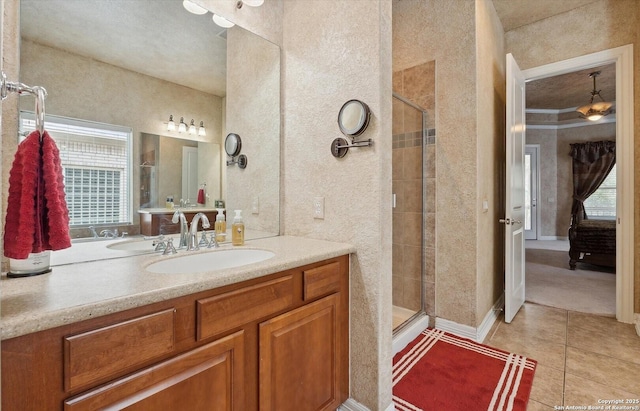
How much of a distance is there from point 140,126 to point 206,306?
37.7 inches

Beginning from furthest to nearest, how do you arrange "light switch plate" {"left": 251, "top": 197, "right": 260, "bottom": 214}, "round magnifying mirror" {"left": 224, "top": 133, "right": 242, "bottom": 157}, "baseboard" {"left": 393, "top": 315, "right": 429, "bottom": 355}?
"baseboard" {"left": 393, "top": 315, "right": 429, "bottom": 355}, "light switch plate" {"left": 251, "top": 197, "right": 260, "bottom": 214}, "round magnifying mirror" {"left": 224, "top": 133, "right": 242, "bottom": 157}

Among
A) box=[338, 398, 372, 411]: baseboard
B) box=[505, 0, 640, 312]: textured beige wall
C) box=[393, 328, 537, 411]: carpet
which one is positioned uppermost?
box=[505, 0, 640, 312]: textured beige wall

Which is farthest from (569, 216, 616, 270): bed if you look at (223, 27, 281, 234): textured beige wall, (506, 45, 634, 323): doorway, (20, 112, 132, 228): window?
(20, 112, 132, 228): window

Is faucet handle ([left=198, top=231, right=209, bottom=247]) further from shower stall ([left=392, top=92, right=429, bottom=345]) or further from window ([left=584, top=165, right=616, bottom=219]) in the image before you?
window ([left=584, top=165, right=616, bottom=219])

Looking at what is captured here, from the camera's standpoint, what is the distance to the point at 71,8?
1221 mm

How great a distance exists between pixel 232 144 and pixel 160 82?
0.49m

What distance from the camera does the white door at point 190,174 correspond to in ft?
5.20

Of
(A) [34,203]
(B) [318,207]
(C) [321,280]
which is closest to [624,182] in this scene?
(B) [318,207]

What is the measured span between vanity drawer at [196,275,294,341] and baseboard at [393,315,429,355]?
1.31 metres

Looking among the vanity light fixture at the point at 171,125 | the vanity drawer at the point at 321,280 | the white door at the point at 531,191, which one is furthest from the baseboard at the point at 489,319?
the white door at the point at 531,191

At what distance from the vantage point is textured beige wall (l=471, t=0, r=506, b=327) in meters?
2.43

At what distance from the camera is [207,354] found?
999 millimetres

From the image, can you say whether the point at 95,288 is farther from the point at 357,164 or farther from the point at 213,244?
the point at 357,164

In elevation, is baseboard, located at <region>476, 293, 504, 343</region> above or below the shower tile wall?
below
